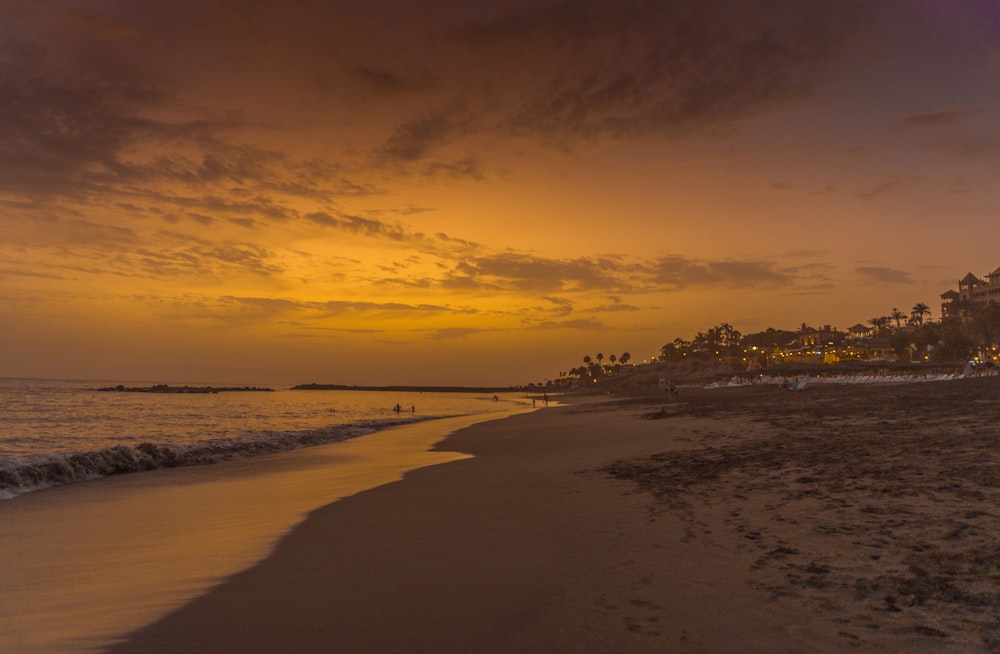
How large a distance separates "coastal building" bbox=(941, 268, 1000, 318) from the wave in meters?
168

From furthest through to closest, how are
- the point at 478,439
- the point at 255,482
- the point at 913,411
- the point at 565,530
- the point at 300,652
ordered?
the point at 478,439 < the point at 913,411 < the point at 255,482 < the point at 565,530 < the point at 300,652

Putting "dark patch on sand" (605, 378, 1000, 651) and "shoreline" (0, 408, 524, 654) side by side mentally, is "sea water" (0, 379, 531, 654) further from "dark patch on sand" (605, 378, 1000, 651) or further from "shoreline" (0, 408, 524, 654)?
"dark patch on sand" (605, 378, 1000, 651)

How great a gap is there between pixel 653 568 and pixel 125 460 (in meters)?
19.0

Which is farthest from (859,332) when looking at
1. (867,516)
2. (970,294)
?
(867,516)

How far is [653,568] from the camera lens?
5.89 metres

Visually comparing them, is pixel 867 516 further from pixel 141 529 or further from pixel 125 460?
pixel 125 460

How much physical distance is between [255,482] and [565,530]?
34.8 feet

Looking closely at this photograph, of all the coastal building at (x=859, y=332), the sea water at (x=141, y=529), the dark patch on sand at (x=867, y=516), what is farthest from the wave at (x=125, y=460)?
the coastal building at (x=859, y=332)

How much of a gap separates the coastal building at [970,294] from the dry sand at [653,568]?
16947 cm

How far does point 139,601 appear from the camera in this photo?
19.5 ft

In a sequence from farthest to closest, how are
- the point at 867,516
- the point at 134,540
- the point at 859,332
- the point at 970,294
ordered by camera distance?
the point at 859,332, the point at 970,294, the point at 134,540, the point at 867,516

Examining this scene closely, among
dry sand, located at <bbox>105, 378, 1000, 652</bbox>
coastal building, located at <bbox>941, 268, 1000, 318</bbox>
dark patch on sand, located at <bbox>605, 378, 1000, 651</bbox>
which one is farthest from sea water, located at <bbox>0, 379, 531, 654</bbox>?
coastal building, located at <bbox>941, 268, 1000, 318</bbox>

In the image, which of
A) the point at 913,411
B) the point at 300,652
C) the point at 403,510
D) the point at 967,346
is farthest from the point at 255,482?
the point at 967,346

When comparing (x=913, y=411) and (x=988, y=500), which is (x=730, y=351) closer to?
(x=913, y=411)
